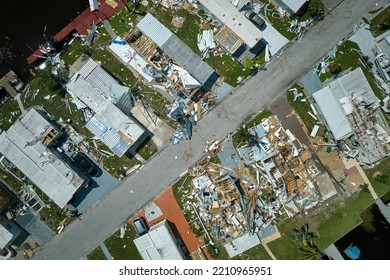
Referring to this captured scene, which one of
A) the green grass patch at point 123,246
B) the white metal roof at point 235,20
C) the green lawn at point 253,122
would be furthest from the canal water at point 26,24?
the green lawn at point 253,122

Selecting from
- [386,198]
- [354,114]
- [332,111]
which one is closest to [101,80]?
[332,111]

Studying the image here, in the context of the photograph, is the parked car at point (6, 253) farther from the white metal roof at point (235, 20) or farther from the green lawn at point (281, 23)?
the green lawn at point (281, 23)

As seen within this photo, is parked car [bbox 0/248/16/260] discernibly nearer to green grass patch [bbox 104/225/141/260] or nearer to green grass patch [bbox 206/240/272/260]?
green grass patch [bbox 104/225/141/260]

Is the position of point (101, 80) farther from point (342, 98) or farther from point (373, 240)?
point (373, 240)

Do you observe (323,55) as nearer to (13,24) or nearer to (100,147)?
(100,147)

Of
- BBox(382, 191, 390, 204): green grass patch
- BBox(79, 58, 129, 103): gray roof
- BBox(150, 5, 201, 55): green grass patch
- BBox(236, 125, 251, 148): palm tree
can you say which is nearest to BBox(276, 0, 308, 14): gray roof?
BBox(150, 5, 201, 55): green grass patch
